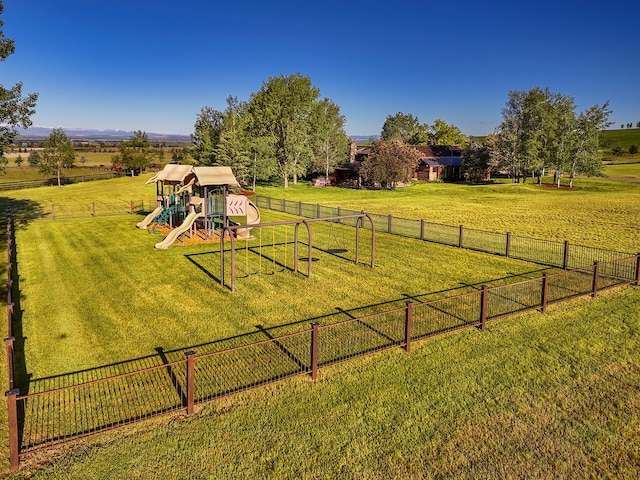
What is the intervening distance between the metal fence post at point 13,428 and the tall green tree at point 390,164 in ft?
194

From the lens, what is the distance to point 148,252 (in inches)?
888

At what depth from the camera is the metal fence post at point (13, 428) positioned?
6.47 meters

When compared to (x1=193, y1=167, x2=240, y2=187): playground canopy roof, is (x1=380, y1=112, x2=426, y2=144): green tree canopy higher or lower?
higher

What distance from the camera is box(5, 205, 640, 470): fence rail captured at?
7.79 metres

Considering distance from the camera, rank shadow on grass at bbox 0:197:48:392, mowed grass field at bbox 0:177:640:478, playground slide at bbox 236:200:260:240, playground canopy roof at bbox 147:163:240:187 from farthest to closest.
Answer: playground slide at bbox 236:200:260:240 < playground canopy roof at bbox 147:163:240:187 < shadow on grass at bbox 0:197:48:392 < mowed grass field at bbox 0:177:640:478

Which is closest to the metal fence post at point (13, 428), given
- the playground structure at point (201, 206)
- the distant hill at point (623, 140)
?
the playground structure at point (201, 206)

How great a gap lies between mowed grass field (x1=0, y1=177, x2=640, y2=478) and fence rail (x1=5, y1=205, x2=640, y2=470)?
1.30 ft

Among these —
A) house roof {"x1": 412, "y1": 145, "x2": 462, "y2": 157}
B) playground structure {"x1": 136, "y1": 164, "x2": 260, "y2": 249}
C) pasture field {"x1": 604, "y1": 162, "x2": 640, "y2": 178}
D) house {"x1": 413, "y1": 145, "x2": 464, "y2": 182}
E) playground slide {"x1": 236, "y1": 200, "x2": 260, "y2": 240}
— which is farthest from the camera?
house roof {"x1": 412, "y1": 145, "x2": 462, "y2": 157}

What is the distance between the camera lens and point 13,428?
21.5ft

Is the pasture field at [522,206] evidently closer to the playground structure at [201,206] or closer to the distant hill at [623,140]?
the playground structure at [201,206]

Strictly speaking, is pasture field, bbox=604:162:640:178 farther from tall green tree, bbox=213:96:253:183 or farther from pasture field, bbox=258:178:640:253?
tall green tree, bbox=213:96:253:183

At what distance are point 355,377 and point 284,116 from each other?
194 ft

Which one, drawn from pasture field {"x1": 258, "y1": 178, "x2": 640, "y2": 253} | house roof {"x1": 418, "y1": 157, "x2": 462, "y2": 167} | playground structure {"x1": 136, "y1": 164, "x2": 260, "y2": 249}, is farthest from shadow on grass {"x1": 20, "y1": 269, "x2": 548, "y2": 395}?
house roof {"x1": 418, "y1": 157, "x2": 462, "y2": 167}

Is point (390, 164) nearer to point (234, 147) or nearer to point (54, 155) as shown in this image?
point (234, 147)
